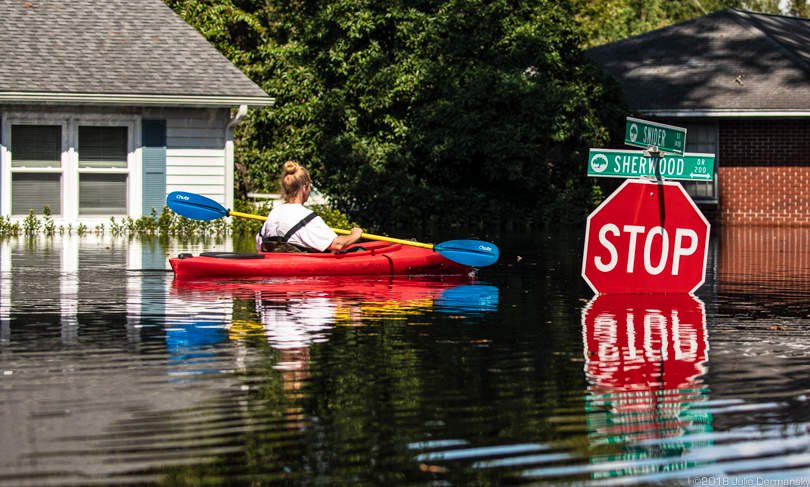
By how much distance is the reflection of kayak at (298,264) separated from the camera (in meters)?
16.0

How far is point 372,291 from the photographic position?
15.0m

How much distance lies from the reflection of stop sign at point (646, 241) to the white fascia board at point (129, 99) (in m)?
13.3

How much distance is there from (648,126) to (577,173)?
1969 centimetres

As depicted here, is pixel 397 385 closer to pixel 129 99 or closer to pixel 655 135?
pixel 655 135

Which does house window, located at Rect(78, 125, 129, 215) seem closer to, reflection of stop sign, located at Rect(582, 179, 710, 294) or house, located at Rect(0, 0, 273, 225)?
house, located at Rect(0, 0, 273, 225)

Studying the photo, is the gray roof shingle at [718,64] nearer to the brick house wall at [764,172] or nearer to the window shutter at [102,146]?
the brick house wall at [764,172]

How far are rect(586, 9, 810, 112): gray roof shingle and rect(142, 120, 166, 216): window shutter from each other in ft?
40.5

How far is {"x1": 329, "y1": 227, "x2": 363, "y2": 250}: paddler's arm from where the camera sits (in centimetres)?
1602

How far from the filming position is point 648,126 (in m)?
13.3

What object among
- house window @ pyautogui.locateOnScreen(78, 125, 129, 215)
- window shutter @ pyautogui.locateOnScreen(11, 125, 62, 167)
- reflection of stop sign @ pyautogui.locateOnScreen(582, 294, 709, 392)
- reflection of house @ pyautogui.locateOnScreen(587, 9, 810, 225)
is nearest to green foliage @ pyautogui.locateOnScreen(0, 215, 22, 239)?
window shutter @ pyautogui.locateOnScreen(11, 125, 62, 167)

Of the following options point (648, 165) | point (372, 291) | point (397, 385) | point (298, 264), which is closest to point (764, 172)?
point (298, 264)

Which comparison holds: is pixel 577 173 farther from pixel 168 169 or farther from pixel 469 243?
pixel 469 243

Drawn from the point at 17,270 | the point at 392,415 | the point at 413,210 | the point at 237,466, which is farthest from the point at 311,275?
the point at 413,210

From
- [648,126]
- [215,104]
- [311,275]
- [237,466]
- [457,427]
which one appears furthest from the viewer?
[215,104]
